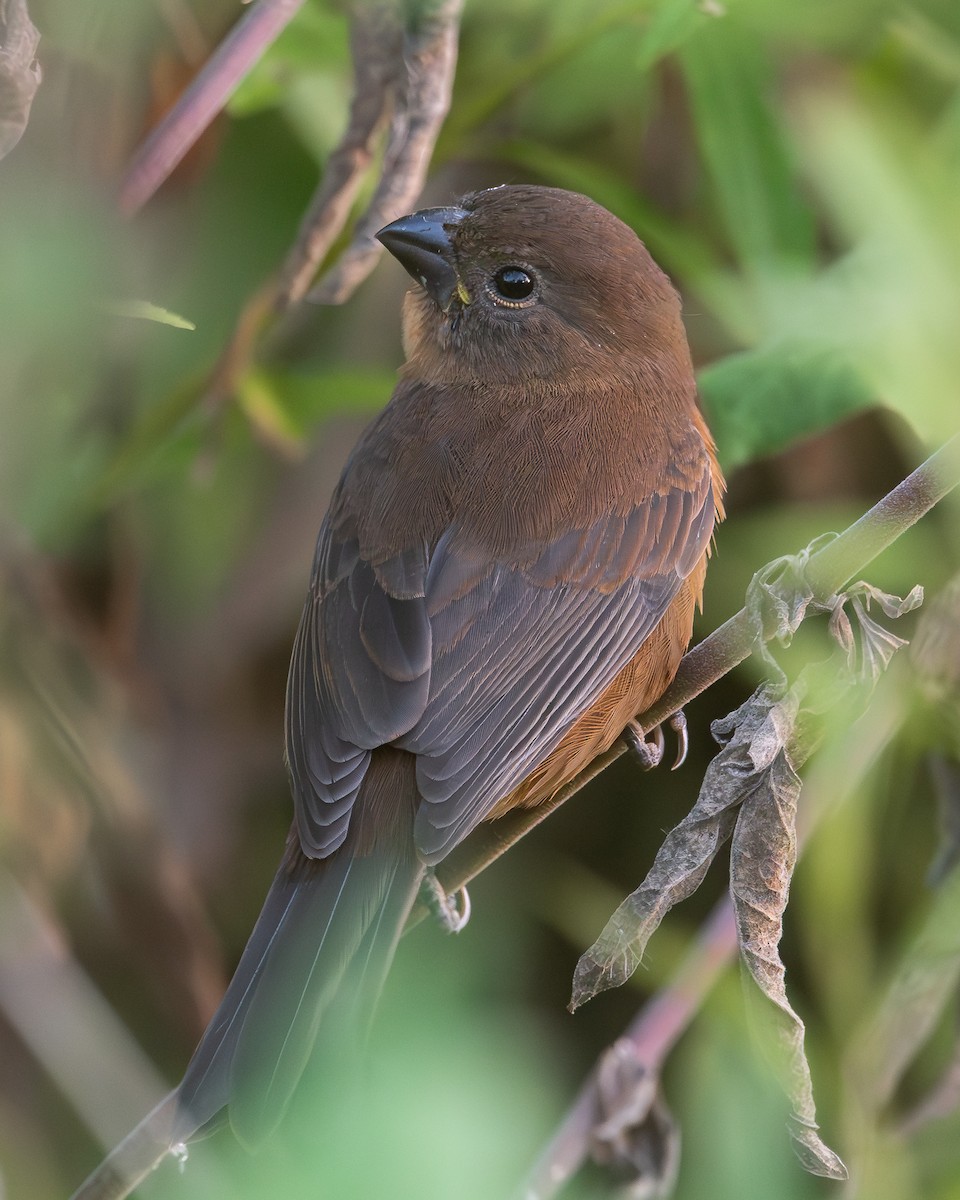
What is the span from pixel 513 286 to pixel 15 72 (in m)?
1.37

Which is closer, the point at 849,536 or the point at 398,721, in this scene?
the point at 849,536

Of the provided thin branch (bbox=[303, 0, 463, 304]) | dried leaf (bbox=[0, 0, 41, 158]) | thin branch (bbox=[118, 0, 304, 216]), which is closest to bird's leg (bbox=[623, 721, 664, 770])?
thin branch (bbox=[303, 0, 463, 304])

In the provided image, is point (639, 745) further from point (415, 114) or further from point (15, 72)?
point (15, 72)

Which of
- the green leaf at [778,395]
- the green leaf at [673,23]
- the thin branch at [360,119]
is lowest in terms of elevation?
the green leaf at [778,395]

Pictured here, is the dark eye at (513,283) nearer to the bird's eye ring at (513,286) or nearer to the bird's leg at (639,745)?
the bird's eye ring at (513,286)

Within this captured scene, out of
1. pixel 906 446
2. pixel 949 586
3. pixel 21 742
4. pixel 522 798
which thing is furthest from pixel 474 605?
pixel 906 446

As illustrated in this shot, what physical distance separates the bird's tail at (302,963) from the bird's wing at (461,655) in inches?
2.2

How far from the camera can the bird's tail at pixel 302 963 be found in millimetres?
2387

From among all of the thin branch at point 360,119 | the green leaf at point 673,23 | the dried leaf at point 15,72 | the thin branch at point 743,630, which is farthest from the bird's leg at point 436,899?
the green leaf at point 673,23

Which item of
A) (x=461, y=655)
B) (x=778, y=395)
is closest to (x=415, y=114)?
(x=778, y=395)

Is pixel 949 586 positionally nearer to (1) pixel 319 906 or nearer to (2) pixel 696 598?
(2) pixel 696 598

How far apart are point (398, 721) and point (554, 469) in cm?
65

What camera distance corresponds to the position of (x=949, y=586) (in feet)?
8.84

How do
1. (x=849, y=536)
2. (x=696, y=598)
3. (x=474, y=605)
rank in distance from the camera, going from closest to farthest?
1. (x=849, y=536)
2. (x=474, y=605)
3. (x=696, y=598)
